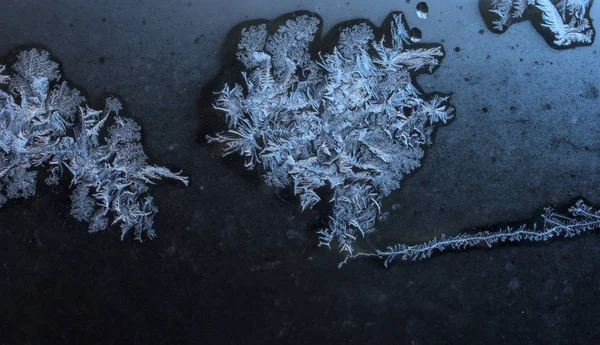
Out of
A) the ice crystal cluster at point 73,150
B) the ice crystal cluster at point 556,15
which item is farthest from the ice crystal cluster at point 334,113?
the ice crystal cluster at point 73,150

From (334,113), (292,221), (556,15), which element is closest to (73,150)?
(292,221)

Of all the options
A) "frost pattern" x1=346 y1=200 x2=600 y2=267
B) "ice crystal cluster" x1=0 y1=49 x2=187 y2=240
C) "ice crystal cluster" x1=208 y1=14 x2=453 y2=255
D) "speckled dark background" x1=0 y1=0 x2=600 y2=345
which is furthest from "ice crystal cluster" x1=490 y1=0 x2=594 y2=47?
"ice crystal cluster" x1=0 y1=49 x2=187 y2=240

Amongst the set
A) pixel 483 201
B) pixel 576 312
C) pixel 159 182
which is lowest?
pixel 576 312

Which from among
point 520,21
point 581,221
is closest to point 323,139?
point 520,21

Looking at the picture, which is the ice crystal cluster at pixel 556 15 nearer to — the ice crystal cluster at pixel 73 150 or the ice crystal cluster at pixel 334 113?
the ice crystal cluster at pixel 334 113

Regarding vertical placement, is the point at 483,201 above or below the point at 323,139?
below

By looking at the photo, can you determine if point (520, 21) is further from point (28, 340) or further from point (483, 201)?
point (28, 340)
